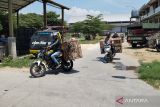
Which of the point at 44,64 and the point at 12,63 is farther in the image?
the point at 12,63

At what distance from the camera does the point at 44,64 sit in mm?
13781

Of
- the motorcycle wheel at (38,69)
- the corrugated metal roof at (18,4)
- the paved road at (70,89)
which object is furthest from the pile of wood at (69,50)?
the corrugated metal roof at (18,4)

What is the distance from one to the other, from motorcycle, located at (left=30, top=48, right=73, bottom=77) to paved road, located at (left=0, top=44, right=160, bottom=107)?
0.99 feet

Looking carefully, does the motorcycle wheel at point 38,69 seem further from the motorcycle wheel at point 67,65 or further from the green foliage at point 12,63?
the green foliage at point 12,63

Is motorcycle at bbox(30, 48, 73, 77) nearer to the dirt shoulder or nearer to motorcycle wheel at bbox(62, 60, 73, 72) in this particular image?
motorcycle wheel at bbox(62, 60, 73, 72)

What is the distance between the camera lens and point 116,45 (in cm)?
2038

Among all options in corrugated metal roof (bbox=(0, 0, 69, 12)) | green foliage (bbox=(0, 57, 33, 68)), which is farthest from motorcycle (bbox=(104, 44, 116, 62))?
corrugated metal roof (bbox=(0, 0, 69, 12))

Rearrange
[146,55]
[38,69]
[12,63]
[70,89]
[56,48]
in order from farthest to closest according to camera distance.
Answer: [146,55], [12,63], [56,48], [38,69], [70,89]

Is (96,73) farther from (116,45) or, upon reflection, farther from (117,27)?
(117,27)

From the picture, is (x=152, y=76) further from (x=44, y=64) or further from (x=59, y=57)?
(x=44, y=64)

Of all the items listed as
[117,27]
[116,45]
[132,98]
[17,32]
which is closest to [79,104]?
[132,98]

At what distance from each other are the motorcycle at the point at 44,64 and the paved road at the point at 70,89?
303mm

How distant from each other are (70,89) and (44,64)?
10.2 feet

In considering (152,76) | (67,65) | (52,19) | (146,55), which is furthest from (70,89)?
(52,19)
